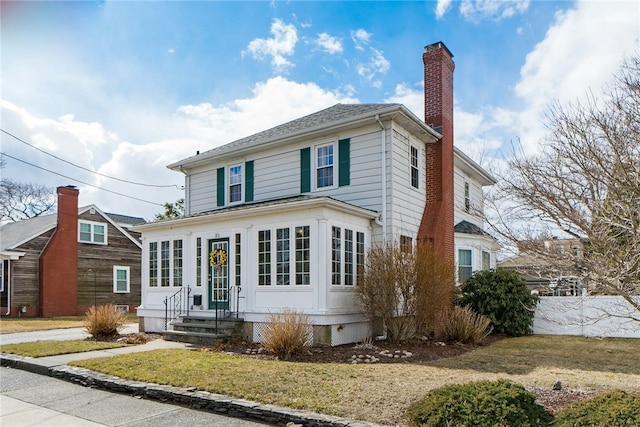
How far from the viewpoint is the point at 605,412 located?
425 centimetres

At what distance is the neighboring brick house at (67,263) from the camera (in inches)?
973

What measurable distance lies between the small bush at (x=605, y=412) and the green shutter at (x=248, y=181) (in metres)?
12.0

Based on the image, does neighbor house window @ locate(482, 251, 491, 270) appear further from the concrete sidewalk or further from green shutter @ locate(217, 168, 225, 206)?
the concrete sidewalk

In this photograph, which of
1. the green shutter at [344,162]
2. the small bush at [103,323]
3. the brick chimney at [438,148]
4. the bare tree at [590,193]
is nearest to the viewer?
the bare tree at [590,193]

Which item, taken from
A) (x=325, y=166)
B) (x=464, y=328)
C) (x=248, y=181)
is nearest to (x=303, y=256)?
(x=325, y=166)

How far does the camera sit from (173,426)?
18.2 ft

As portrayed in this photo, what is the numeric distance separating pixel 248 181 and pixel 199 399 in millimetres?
9932

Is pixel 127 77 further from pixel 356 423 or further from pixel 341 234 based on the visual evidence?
pixel 356 423

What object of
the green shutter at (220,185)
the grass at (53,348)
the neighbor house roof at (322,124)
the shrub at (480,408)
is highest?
the neighbor house roof at (322,124)

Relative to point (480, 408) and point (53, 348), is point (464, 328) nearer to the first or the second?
point (480, 408)

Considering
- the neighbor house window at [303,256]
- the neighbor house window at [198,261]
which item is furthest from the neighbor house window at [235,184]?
the neighbor house window at [303,256]

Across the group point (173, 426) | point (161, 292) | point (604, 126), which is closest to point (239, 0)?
point (604, 126)

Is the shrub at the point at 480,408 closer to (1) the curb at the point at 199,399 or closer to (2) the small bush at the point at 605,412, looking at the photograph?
(2) the small bush at the point at 605,412

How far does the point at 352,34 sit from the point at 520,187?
644 centimetres
